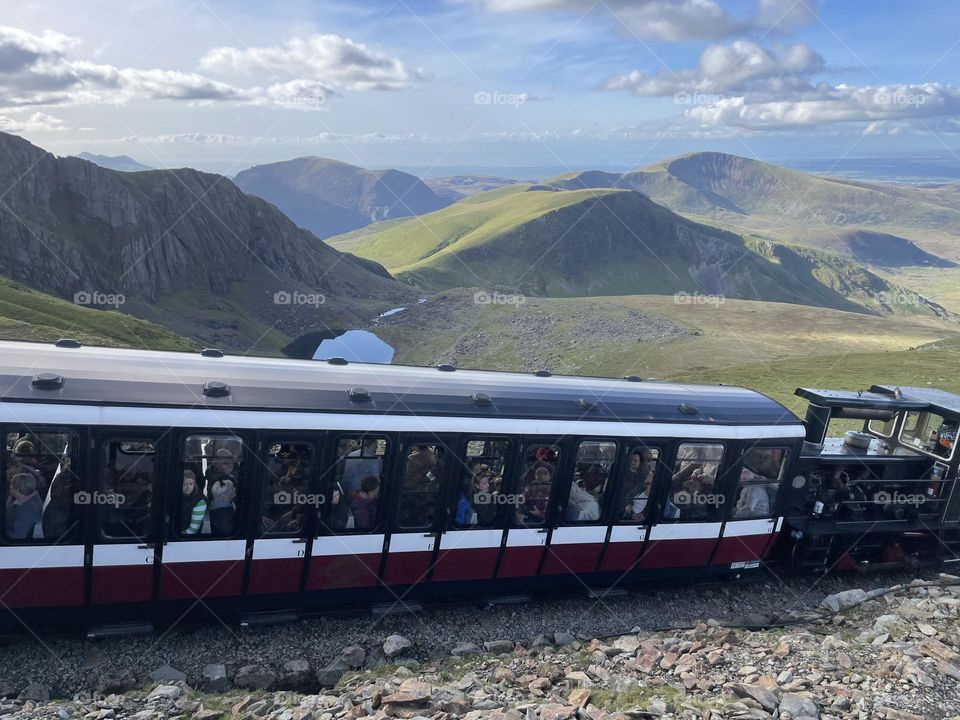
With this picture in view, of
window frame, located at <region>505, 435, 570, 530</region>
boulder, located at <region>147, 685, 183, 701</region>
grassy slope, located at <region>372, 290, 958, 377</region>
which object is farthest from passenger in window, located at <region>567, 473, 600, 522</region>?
grassy slope, located at <region>372, 290, 958, 377</region>

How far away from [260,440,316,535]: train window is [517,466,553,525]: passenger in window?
383 centimetres

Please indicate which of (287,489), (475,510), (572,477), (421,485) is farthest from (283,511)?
(572,477)

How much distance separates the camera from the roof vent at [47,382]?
10.2 m

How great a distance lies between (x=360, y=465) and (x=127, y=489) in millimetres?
3568

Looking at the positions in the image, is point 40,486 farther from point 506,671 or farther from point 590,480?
point 590,480

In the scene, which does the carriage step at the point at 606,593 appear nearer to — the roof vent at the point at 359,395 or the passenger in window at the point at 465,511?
the passenger in window at the point at 465,511

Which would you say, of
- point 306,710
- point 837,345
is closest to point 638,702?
point 306,710

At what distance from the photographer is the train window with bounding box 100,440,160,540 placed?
10508mm

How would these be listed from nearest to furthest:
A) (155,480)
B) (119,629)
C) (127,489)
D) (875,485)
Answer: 1. (127,489)
2. (155,480)
3. (119,629)
4. (875,485)

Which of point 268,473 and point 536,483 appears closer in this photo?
point 268,473

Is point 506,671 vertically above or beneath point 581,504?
beneath

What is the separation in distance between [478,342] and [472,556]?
248 feet

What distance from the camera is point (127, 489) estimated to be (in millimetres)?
10656

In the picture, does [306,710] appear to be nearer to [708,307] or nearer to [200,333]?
[200,333]
